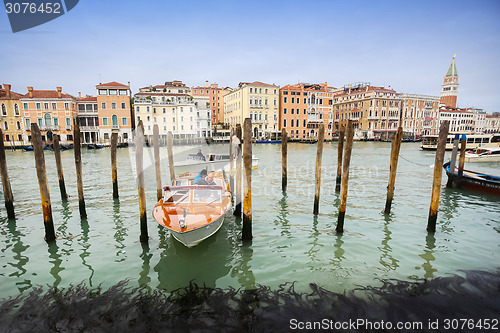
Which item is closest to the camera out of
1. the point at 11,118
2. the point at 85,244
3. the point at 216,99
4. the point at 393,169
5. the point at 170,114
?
the point at 85,244

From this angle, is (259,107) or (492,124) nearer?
(259,107)

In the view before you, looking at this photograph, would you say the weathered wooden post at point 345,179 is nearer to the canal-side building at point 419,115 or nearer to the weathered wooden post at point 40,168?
the weathered wooden post at point 40,168

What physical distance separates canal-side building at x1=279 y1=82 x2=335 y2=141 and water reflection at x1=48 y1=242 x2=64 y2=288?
5143cm

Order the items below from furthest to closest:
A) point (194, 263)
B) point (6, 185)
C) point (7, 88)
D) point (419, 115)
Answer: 1. point (419, 115)
2. point (7, 88)
3. point (6, 185)
4. point (194, 263)

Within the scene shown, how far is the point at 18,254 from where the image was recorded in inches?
257

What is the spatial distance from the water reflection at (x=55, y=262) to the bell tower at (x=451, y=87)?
11745 centimetres

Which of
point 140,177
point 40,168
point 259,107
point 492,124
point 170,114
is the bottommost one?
point 140,177

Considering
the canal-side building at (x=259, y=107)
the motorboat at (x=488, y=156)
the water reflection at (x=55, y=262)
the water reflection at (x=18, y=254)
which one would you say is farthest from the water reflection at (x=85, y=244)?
the canal-side building at (x=259, y=107)

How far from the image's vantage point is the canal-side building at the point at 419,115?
209ft

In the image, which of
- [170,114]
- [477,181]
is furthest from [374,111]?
[477,181]

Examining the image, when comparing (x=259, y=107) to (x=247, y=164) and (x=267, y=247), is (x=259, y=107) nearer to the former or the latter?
(x=247, y=164)

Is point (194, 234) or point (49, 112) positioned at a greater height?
point (49, 112)

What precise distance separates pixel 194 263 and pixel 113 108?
1844 inches

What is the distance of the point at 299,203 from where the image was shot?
10852 millimetres
